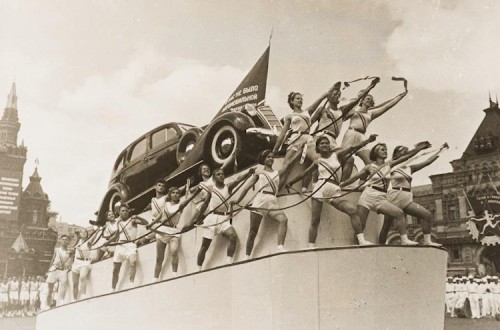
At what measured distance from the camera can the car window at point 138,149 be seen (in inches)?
402

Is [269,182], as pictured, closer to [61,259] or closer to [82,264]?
[82,264]

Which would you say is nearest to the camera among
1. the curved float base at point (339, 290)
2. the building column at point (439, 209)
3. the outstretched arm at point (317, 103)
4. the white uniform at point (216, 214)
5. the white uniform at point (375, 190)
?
the curved float base at point (339, 290)

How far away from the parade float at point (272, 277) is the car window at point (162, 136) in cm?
150

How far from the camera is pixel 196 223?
6.83 m

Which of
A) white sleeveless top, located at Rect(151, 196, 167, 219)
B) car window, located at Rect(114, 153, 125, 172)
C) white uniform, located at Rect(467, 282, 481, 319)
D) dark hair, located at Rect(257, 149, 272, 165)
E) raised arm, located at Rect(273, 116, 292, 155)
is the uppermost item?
car window, located at Rect(114, 153, 125, 172)

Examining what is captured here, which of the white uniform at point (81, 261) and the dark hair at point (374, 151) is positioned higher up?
the dark hair at point (374, 151)

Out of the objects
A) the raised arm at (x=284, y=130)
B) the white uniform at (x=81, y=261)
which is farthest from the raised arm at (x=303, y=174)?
the white uniform at (x=81, y=261)

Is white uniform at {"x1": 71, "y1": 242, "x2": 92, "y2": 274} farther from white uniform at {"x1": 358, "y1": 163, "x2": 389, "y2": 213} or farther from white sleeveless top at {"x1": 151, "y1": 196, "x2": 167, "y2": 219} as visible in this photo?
white uniform at {"x1": 358, "y1": 163, "x2": 389, "y2": 213}

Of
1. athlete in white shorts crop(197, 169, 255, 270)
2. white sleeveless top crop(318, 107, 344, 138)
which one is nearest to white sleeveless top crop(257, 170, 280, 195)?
athlete in white shorts crop(197, 169, 255, 270)

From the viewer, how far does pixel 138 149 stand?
10383 millimetres

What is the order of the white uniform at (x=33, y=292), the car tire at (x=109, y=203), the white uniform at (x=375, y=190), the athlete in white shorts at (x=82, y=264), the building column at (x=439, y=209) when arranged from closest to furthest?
1. the white uniform at (x=375, y=190)
2. the athlete in white shorts at (x=82, y=264)
3. the car tire at (x=109, y=203)
4. the white uniform at (x=33, y=292)
5. the building column at (x=439, y=209)

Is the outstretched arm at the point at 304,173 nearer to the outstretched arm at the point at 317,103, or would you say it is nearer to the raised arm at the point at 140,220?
the outstretched arm at the point at 317,103

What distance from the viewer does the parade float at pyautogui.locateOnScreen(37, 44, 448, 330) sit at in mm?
5367

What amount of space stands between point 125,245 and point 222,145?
2.27 meters
